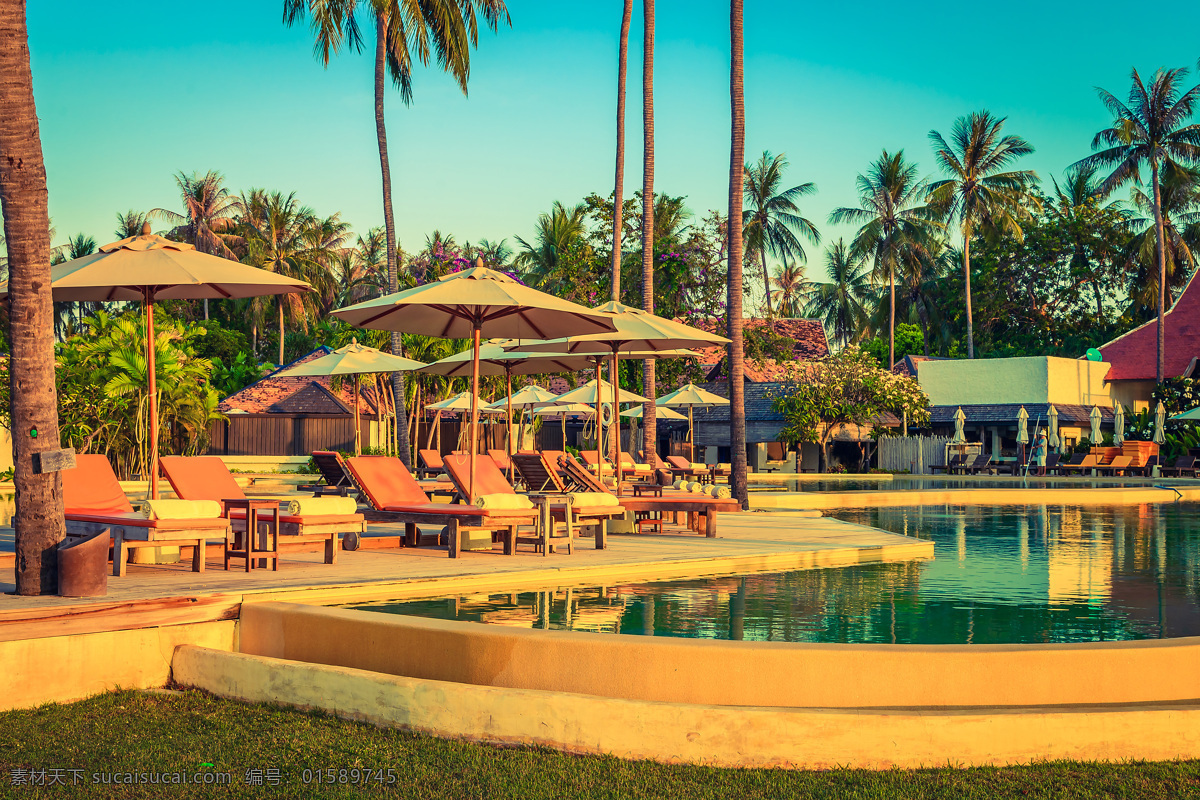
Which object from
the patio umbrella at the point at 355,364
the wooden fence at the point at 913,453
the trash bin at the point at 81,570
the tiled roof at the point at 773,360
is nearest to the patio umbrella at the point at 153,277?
the trash bin at the point at 81,570

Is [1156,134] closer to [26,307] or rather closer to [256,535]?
[256,535]

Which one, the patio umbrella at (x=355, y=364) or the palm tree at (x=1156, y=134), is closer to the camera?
the patio umbrella at (x=355, y=364)

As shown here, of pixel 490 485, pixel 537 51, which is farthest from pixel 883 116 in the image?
pixel 490 485

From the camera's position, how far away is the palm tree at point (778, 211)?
52594 millimetres

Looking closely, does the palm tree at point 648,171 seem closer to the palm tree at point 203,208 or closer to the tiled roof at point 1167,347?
the tiled roof at point 1167,347

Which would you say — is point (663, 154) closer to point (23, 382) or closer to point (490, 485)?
point (490, 485)

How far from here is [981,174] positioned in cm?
5031

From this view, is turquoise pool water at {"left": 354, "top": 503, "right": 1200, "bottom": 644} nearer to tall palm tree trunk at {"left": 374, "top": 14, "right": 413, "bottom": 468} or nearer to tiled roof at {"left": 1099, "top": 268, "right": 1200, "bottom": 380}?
tall palm tree trunk at {"left": 374, "top": 14, "right": 413, "bottom": 468}

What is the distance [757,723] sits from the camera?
4609 millimetres

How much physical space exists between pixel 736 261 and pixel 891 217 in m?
40.6

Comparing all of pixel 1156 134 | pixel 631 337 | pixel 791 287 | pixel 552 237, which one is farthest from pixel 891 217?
pixel 631 337

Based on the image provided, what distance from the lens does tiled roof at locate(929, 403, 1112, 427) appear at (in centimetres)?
3875

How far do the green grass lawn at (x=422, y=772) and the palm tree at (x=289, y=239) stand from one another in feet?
168

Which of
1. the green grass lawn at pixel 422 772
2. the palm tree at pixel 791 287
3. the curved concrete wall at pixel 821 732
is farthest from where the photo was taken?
the palm tree at pixel 791 287
